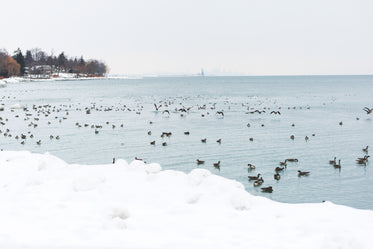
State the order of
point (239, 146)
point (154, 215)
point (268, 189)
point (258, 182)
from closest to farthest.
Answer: point (154, 215) < point (268, 189) < point (258, 182) < point (239, 146)

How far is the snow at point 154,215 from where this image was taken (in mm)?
7430

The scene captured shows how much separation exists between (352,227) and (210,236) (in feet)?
10.7

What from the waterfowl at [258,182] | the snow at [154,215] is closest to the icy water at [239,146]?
the waterfowl at [258,182]

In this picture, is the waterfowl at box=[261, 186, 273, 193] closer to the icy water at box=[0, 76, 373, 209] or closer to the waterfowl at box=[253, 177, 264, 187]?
the icy water at box=[0, 76, 373, 209]

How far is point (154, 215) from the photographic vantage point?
9.07 meters

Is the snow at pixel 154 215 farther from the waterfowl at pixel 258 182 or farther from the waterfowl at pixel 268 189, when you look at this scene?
the waterfowl at pixel 258 182

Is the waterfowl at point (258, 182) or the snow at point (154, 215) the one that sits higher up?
the snow at point (154, 215)

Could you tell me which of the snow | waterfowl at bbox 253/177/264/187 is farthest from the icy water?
the snow

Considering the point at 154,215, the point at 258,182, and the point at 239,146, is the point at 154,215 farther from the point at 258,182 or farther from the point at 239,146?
the point at 239,146

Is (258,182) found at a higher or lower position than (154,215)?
lower

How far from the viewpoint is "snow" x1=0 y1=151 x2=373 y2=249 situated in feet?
24.4

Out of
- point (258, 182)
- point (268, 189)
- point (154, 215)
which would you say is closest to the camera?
point (154, 215)

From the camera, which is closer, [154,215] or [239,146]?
[154,215]

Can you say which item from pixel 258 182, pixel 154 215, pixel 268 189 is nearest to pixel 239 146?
pixel 258 182
